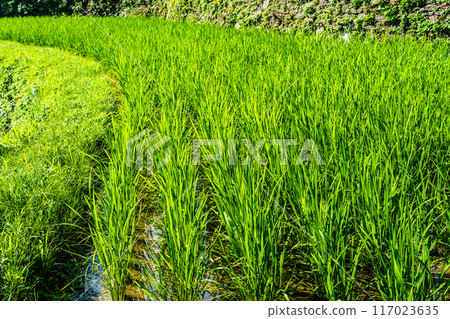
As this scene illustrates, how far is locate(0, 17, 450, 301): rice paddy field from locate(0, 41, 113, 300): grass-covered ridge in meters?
0.02

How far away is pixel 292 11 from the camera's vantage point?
20.4 ft

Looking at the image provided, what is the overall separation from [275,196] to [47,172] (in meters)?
1.20

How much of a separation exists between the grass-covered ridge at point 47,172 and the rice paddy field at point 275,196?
0.6 inches

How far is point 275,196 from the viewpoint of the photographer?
67.1 inches

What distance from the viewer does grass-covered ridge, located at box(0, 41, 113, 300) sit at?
1.41m

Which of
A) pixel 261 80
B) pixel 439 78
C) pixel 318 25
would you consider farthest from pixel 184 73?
pixel 318 25

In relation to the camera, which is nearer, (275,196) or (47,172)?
(275,196)

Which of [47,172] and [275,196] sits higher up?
[47,172]

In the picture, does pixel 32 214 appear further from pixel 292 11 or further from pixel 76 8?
pixel 76 8

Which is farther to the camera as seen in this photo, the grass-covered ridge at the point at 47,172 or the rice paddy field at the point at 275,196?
the grass-covered ridge at the point at 47,172

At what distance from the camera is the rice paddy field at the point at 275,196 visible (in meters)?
1.25

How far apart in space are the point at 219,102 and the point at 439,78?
1.46 meters

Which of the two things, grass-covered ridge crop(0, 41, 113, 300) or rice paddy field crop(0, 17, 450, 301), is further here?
grass-covered ridge crop(0, 41, 113, 300)

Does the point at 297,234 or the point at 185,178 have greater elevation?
the point at 185,178
